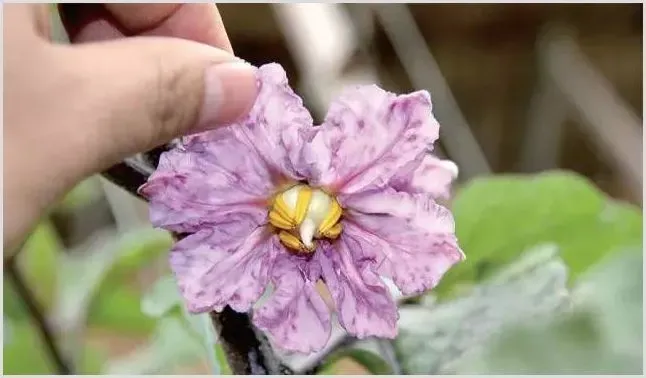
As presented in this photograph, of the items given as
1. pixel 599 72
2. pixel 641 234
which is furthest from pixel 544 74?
pixel 641 234

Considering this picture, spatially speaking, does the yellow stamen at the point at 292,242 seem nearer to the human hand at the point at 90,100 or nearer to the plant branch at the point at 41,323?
the human hand at the point at 90,100

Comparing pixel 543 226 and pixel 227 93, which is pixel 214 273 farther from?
pixel 543 226

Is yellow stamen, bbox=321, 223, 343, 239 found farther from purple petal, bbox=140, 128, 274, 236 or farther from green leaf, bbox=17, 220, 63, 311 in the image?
green leaf, bbox=17, 220, 63, 311

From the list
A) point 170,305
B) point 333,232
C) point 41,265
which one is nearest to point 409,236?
point 333,232

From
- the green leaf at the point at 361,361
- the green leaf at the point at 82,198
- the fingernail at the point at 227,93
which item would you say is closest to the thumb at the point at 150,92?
the fingernail at the point at 227,93

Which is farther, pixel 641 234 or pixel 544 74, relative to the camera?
pixel 544 74

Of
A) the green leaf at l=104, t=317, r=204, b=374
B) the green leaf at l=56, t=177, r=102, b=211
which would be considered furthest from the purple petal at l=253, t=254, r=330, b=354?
the green leaf at l=56, t=177, r=102, b=211

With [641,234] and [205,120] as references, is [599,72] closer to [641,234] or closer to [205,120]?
[641,234]
